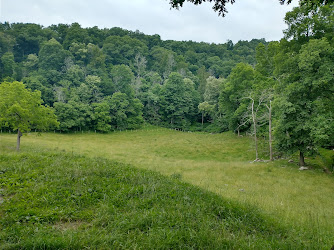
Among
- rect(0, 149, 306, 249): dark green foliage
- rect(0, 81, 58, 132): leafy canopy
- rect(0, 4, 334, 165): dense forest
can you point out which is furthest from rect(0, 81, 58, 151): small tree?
rect(0, 4, 334, 165): dense forest

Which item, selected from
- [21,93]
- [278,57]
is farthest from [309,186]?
[21,93]

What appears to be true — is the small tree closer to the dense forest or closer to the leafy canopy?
the leafy canopy

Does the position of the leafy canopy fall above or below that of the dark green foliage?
above

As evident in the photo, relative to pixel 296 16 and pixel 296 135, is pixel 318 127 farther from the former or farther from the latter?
pixel 296 16

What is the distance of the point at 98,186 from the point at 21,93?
22.8 metres

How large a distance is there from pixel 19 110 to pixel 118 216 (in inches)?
→ 885

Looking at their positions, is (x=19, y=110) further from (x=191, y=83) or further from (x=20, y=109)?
(x=191, y=83)

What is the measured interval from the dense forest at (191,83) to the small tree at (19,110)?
22131 millimetres

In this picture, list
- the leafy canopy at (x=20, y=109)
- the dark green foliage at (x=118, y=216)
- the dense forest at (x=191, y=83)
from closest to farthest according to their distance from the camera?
the dark green foliage at (x=118, y=216) < the dense forest at (x=191, y=83) < the leafy canopy at (x=20, y=109)

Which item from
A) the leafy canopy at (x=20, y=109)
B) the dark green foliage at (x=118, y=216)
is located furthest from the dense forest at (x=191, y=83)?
Answer: the leafy canopy at (x=20, y=109)

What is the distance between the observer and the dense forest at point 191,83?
16.9m

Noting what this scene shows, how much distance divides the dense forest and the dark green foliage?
6.39 m

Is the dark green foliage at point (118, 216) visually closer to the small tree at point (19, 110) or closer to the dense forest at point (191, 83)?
the dense forest at point (191, 83)

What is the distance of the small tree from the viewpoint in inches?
862
